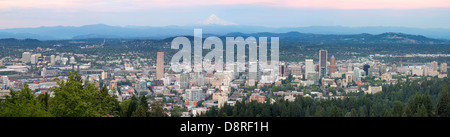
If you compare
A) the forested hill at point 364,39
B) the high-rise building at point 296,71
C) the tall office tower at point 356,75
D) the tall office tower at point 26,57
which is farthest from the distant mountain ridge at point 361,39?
the tall office tower at point 356,75

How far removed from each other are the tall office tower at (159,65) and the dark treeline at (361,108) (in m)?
14.8

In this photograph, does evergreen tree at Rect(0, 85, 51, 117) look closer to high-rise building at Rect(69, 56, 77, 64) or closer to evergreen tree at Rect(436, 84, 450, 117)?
evergreen tree at Rect(436, 84, 450, 117)

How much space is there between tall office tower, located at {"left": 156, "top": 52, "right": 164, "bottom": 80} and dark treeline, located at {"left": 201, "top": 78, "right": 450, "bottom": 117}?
14781mm

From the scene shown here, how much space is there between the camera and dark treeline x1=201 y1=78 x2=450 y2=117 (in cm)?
1047

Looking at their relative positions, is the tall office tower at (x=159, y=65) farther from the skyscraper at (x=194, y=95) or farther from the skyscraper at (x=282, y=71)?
the skyscraper at (x=282, y=71)

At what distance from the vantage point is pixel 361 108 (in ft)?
47.4

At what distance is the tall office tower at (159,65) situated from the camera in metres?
31.0

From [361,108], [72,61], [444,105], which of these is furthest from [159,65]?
[444,105]

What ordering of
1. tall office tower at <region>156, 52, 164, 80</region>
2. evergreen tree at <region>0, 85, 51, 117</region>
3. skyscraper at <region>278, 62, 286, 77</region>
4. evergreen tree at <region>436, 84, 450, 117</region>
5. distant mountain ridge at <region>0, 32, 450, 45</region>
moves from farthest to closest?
distant mountain ridge at <region>0, 32, 450, 45</region>, skyscraper at <region>278, 62, 286, 77</region>, tall office tower at <region>156, 52, 164, 80</region>, evergreen tree at <region>436, 84, 450, 117</region>, evergreen tree at <region>0, 85, 51, 117</region>

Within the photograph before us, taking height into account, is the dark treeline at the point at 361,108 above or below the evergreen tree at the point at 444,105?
below

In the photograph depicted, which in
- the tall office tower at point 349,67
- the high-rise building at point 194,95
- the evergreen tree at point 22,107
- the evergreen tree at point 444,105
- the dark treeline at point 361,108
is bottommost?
the high-rise building at point 194,95

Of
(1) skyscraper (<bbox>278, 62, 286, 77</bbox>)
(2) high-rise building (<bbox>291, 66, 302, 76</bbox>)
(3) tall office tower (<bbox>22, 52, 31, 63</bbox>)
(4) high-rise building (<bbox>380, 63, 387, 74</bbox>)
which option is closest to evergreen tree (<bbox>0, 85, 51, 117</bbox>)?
(1) skyscraper (<bbox>278, 62, 286, 77</bbox>)
